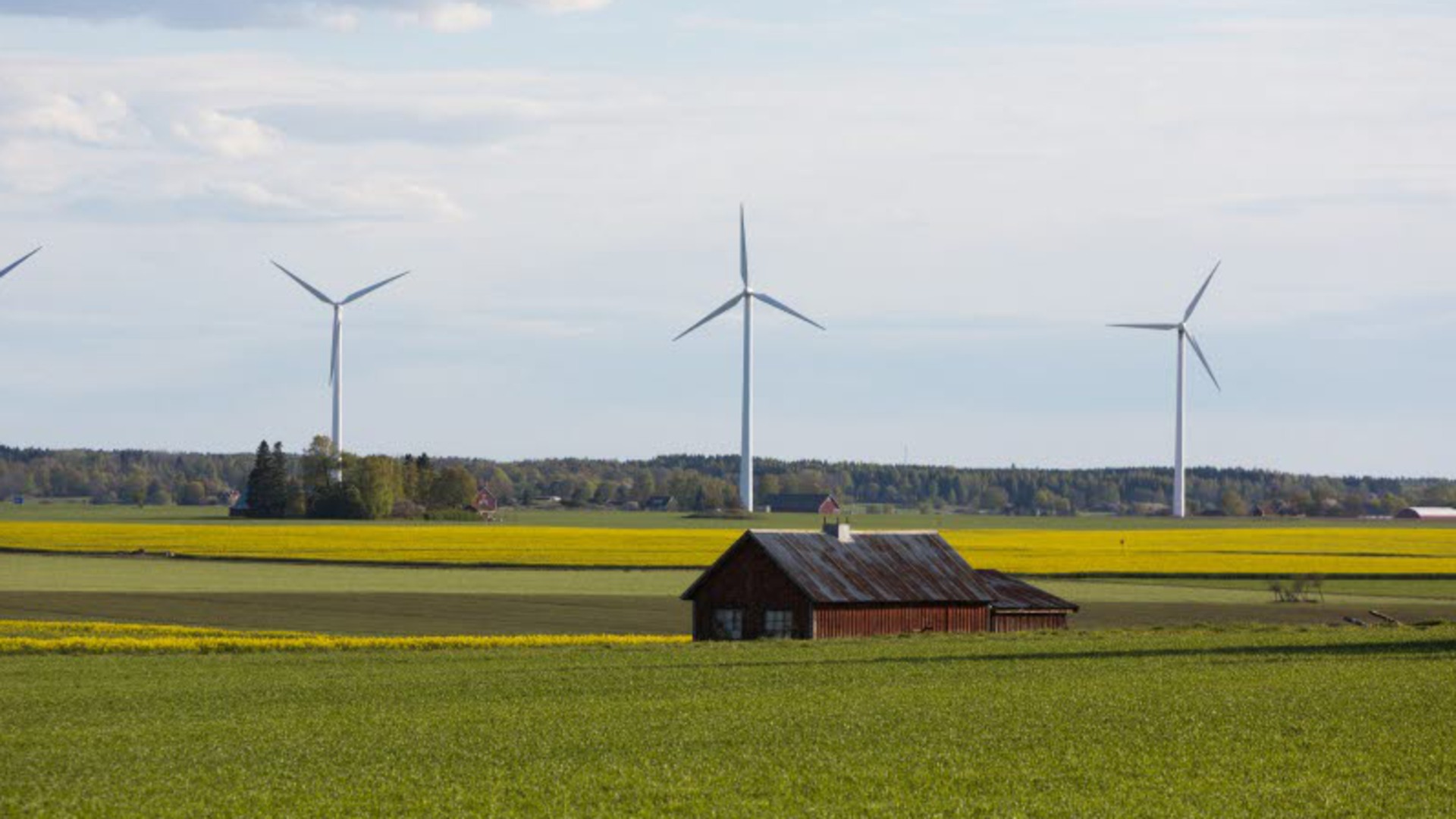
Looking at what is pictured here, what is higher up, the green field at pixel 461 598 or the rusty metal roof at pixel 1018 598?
the rusty metal roof at pixel 1018 598

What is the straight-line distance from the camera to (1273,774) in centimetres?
3331

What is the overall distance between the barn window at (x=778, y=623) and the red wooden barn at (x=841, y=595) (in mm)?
26

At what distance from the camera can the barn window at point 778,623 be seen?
78125 mm

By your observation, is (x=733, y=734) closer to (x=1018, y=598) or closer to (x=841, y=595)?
(x=841, y=595)

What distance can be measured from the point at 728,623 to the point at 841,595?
426 centimetres

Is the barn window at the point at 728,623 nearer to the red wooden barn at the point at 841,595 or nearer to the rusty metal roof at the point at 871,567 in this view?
the red wooden barn at the point at 841,595

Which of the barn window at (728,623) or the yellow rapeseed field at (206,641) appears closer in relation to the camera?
the yellow rapeseed field at (206,641)

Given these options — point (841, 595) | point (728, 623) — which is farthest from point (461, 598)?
point (841, 595)

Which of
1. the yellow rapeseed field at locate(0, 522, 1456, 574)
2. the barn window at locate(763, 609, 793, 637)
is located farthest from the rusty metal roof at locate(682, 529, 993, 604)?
the yellow rapeseed field at locate(0, 522, 1456, 574)

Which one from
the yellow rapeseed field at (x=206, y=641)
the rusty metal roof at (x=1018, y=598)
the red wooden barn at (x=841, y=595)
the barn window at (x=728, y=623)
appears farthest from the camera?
the rusty metal roof at (x=1018, y=598)

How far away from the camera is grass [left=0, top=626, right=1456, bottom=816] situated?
101 ft

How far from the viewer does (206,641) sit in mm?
66125

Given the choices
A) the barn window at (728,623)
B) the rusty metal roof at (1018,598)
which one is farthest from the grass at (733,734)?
the rusty metal roof at (1018,598)

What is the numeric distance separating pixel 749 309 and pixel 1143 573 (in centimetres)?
5762
